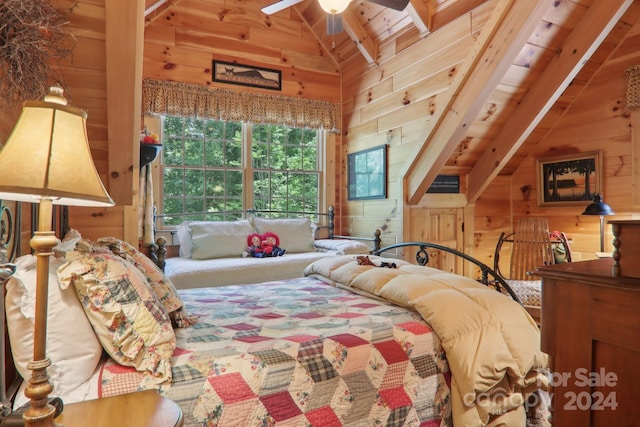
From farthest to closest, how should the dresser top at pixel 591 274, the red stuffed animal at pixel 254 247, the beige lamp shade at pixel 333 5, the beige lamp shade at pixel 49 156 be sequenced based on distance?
1. the red stuffed animal at pixel 254 247
2. the beige lamp shade at pixel 333 5
3. the dresser top at pixel 591 274
4. the beige lamp shade at pixel 49 156

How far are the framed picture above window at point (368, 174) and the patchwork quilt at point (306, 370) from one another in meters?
2.37

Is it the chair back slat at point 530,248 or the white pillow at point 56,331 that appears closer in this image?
the white pillow at point 56,331

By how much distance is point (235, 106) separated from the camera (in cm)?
407

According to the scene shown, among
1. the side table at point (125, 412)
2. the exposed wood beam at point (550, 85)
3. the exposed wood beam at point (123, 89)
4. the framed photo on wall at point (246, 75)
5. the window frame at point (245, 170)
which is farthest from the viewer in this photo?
the framed photo on wall at point (246, 75)

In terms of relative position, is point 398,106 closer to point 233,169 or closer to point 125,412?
point 233,169

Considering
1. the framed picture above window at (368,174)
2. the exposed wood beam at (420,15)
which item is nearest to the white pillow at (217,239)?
the framed picture above window at (368,174)

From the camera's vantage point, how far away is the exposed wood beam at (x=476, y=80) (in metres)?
2.59

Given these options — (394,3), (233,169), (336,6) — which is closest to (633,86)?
(394,3)

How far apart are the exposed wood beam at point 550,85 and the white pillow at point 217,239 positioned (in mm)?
2543

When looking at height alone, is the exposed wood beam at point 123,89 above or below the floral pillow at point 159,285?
above

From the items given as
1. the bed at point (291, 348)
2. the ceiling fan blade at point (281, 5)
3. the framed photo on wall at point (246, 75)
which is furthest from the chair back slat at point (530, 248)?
the framed photo on wall at point (246, 75)

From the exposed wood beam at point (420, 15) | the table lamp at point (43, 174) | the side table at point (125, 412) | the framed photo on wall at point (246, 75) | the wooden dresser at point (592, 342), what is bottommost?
the side table at point (125, 412)

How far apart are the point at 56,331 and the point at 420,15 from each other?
345 centimetres

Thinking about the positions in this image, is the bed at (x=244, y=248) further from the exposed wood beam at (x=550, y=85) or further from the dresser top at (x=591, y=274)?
the dresser top at (x=591, y=274)
